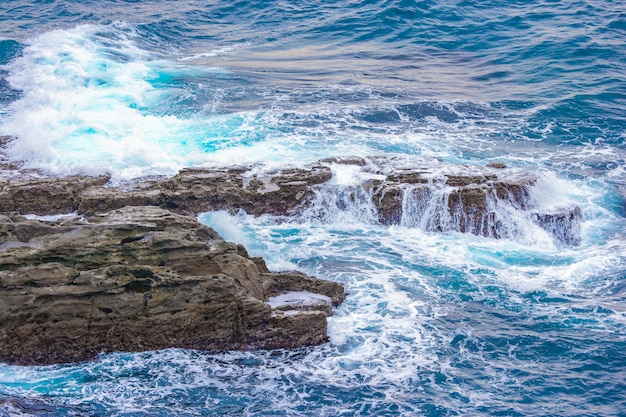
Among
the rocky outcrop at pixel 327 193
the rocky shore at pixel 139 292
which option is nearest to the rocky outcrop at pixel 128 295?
the rocky shore at pixel 139 292

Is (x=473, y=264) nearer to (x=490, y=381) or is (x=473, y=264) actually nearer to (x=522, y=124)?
(x=490, y=381)

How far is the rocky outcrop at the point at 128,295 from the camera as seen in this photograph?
798 cm

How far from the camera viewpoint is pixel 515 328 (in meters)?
9.19

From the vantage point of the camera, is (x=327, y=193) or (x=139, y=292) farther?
(x=327, y=193)

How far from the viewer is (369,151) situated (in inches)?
618

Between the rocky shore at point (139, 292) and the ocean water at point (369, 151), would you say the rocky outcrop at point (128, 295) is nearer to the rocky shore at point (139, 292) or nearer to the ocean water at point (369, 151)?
the rocky shore at point (139, 292)

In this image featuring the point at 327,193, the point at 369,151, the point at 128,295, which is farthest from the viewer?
the point at 369,151

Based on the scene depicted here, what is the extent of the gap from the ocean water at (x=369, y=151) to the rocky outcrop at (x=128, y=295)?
28cm

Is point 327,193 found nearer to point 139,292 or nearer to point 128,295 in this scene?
point 139,292

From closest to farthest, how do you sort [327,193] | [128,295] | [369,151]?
[128,295] → [327,193] → [369,151]

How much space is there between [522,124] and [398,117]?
3.45 meters

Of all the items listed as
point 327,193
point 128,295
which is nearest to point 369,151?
point 327,193

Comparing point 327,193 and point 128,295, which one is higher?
point 128,295

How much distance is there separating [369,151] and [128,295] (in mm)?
8732
